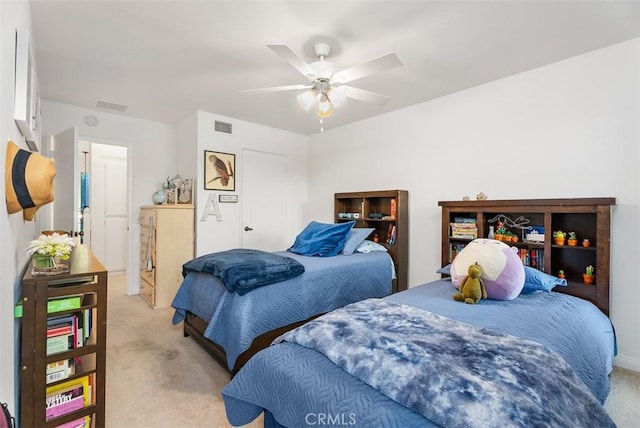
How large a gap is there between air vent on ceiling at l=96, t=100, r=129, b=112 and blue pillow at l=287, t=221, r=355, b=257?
278cm

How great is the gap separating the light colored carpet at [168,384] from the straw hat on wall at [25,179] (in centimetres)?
133

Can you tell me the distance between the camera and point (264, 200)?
15.3ft

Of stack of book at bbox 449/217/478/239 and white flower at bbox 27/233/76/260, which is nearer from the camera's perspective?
white flower at bbox 27/233/76/260

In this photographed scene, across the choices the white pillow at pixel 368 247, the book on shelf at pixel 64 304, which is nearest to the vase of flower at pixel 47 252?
the book on shelf at pixel 64 304

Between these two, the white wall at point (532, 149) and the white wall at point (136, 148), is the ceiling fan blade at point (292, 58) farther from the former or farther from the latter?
the white wall at point (136, 148)

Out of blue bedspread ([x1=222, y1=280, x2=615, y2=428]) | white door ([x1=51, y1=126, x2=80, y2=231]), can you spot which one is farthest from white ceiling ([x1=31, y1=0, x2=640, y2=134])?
blue bedspread ([x1=222, y1=280, x2=615, y2=428])

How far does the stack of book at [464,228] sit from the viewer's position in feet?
9.73

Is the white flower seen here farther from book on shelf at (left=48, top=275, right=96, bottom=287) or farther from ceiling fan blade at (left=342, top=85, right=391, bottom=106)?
ceiling fan blade at (left=342, top=85, right=391, bottom=106)

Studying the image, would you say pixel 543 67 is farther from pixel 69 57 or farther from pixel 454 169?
pixel 69 57

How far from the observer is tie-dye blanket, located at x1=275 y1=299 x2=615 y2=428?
906 millimetres

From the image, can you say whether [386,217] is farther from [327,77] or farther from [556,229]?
[327,77]

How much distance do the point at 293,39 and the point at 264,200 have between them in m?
2.72

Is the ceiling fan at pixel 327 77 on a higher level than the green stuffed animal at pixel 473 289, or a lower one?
higher

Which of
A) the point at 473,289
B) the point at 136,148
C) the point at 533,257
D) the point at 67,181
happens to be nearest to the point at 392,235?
the point at 533,257
